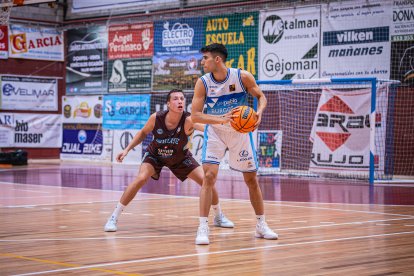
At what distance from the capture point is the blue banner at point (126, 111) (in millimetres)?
24328

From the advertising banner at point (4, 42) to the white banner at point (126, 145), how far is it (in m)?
4.75

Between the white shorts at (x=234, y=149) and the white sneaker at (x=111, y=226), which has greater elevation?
the white shorts at (x=234, y=149)

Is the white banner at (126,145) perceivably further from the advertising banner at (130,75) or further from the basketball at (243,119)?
the basketball at (243,119)

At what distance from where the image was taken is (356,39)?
19.2 m

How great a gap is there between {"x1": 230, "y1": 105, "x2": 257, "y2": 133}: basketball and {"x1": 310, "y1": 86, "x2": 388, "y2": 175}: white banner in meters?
11.1

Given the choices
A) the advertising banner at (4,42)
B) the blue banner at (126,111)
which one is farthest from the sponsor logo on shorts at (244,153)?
the advertising banner at (4,42)

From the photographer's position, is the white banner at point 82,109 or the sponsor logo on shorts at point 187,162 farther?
the white banner at point 82,109

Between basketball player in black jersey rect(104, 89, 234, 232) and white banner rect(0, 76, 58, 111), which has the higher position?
white banner rect(0, 76, 58, 111)

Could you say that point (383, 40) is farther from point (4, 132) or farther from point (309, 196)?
point (4, 132)

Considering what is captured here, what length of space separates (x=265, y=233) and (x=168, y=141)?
189 cm

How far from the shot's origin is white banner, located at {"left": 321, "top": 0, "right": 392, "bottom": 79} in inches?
734

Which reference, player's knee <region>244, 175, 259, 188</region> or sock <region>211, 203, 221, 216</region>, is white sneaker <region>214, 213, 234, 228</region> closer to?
sock <region>211, 203, 221, 216</region>

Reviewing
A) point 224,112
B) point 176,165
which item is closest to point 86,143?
point 176,165

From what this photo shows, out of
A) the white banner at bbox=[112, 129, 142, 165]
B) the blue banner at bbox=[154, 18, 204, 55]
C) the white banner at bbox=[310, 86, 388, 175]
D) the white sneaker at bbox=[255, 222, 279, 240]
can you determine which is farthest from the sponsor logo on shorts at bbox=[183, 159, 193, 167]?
the white banner at bbox=[112, 129, 142, 165]
